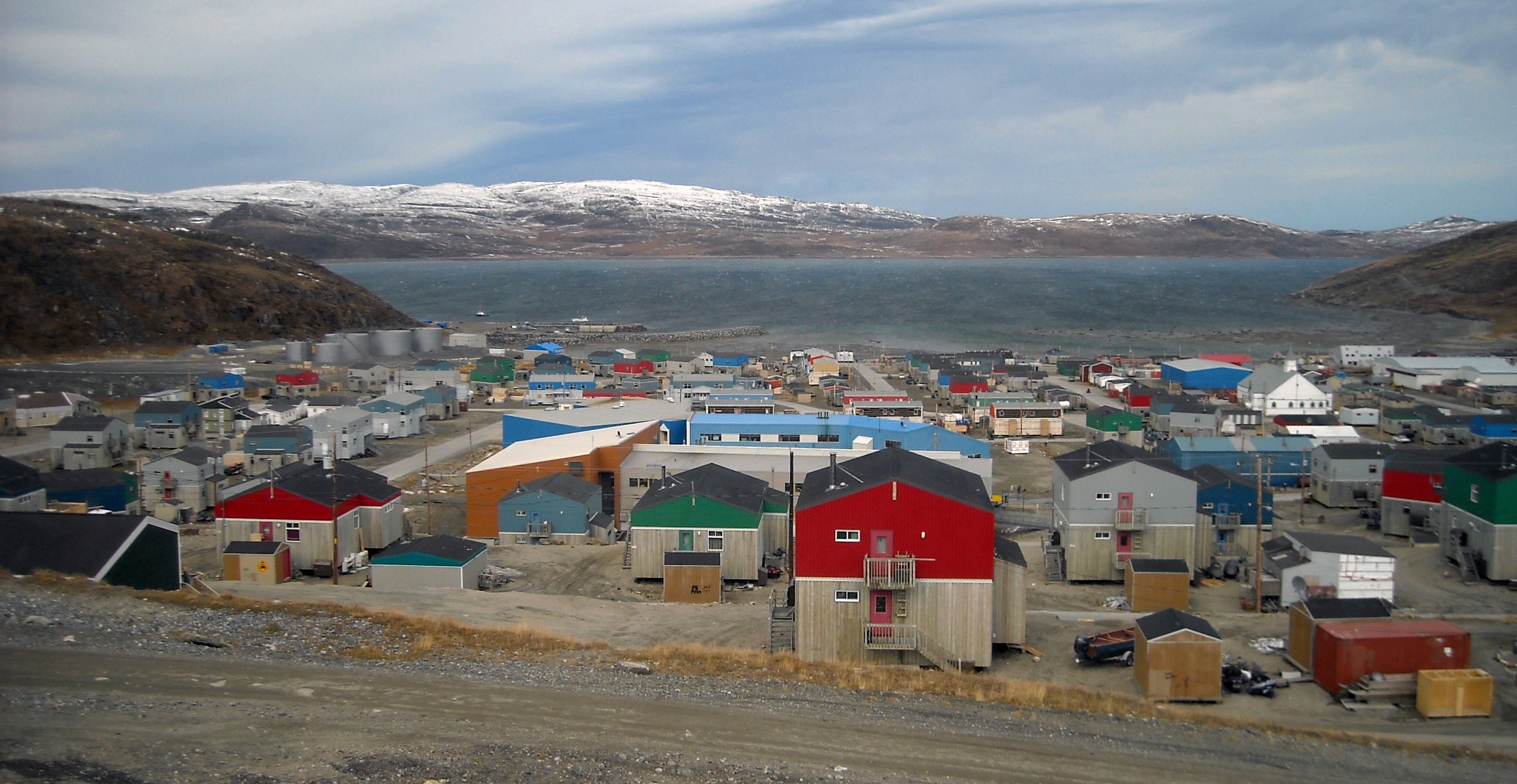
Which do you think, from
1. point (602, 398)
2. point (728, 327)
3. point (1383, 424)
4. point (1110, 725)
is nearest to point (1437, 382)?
point (1383, 424)

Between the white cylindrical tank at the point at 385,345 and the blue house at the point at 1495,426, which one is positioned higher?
the white cylindrical tank at the point at 385,345

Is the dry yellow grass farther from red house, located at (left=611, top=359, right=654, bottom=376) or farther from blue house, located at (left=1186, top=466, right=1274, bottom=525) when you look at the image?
red house, located at (left=611, top=359, right=654, bottom=376)

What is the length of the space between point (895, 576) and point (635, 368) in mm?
28637

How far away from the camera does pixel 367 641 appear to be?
26.5 feet

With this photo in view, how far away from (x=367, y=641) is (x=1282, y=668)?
8.53 meters

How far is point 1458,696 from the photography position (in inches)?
347

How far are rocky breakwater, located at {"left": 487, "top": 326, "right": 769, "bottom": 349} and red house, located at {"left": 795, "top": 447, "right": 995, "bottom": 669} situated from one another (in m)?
46.3

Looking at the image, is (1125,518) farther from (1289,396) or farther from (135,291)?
(135,291)

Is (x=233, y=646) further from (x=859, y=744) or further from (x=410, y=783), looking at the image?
(x=859, y=744)

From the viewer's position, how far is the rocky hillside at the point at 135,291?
42438mm

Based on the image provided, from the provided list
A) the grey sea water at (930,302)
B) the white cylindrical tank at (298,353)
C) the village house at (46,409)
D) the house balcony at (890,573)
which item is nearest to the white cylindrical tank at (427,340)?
the white cylindrical tank at (298,353)

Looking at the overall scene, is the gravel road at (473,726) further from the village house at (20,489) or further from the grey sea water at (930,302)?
the grey sea water at (930,302)

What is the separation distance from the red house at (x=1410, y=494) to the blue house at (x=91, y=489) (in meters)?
20.0

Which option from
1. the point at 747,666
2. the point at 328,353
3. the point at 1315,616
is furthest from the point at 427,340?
the point at 1315,616
